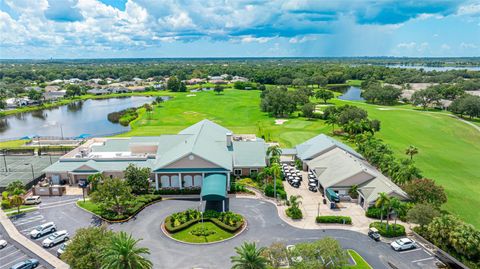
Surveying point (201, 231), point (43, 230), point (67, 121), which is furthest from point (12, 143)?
point (201, 231)

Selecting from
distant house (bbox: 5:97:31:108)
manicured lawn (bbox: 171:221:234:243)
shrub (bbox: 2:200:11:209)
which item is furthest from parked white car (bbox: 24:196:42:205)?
distant house (bbox: 5:97:31:108)

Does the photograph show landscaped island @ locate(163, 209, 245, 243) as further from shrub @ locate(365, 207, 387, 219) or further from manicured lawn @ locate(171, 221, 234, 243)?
shrub @ locate(365, 207, 387, 219)

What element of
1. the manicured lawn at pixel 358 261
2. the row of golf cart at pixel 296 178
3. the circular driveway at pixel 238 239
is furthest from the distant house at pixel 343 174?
the manicured lawn at pixel 358 261

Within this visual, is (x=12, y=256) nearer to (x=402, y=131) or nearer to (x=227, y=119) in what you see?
(x=227, y=119)

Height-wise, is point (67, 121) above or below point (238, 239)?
above

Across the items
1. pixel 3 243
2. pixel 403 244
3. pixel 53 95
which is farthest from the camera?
pixel 53 95

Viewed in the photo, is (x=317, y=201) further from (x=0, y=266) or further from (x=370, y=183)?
(x=0, y=266)
